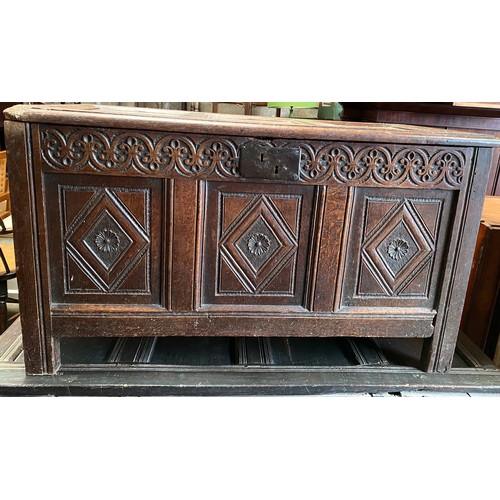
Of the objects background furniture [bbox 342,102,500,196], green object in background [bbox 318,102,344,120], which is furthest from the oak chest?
green object in background [bbox 318,102,344,120]

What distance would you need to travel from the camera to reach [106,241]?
152cm

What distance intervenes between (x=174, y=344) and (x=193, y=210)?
64 cm

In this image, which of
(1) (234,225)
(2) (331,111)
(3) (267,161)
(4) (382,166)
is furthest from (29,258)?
(2) (331,111)

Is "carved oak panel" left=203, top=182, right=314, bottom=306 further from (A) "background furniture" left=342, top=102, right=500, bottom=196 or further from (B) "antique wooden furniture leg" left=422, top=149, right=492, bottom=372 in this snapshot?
(A) "background furniture" left=342, top=102, right=500, bottom=196

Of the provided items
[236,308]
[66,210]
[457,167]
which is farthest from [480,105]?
[66,210]

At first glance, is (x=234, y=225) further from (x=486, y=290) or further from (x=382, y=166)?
(x=486, y=290)

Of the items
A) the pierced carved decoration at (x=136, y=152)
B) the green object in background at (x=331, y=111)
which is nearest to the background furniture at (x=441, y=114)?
the green object in background at (x=331, y=111)

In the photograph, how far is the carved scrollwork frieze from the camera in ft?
4.64

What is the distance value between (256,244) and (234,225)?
10 centimetres

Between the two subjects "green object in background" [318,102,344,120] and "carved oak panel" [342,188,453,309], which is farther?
"green object in background" [318,102,344,120]

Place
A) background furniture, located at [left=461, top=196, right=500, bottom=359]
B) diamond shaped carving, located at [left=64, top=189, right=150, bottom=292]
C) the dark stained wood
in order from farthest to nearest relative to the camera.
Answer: background furniture, located at [left=461, top=196, right=500, bottom=359] → diamond shaped carving, located at [left=64, top=189, right=150, bottom=292] → the dark stained wood

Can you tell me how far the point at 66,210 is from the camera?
147 cm

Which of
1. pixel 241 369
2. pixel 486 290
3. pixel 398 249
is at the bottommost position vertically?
pixel 241 369

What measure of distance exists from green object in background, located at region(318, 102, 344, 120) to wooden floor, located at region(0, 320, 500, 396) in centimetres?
274
